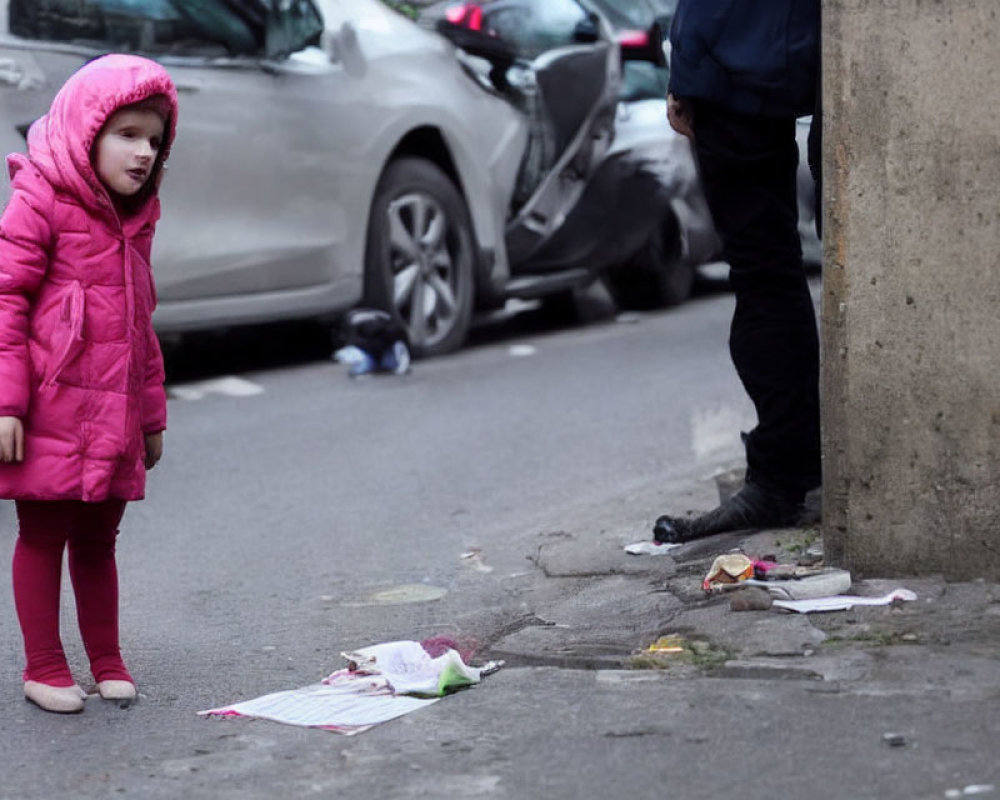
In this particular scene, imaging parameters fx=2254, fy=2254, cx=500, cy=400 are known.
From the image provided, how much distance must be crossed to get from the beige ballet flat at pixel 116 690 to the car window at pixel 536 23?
6126 millimetres

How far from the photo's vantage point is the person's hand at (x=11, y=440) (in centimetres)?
407

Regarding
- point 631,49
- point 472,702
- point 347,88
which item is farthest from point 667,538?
point 631,49

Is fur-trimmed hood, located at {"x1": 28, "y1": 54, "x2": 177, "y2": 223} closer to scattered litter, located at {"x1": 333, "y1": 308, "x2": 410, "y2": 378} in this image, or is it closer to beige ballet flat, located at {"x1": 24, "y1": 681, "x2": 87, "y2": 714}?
beige ballet flat, located at {"x1": 24, "y1": 681, "x2": 87, "y2": 714}

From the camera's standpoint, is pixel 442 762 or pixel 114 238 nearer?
pixel 442 762

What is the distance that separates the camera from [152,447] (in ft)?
14.5

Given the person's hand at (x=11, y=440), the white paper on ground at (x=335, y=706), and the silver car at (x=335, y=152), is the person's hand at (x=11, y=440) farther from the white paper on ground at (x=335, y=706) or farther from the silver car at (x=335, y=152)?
the silver car at (x=335, y=152)

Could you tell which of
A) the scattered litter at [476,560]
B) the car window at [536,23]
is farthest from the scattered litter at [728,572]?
the car window at [536,23]

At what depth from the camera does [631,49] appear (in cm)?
1082

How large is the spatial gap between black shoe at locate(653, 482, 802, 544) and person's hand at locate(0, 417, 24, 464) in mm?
1917

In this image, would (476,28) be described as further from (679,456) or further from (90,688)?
(90,688)

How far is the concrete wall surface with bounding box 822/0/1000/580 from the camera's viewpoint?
442 cm

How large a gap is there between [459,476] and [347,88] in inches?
105

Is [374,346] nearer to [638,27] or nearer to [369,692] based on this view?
[638,27]

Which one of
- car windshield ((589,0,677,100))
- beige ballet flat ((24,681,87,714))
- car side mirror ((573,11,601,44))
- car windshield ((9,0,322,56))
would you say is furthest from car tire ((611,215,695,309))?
beige ballet flat ((24,681,87,714))
